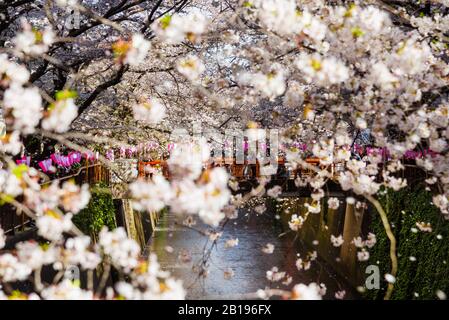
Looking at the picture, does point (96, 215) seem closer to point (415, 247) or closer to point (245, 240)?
point (415, 247)

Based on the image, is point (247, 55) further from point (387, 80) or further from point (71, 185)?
point (71, 185)

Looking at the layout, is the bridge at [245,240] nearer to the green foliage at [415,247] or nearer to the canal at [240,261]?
the canal at [240,261]

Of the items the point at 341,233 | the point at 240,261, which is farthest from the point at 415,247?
the point at 240,261

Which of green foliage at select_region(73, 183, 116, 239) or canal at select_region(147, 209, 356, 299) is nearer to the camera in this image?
green foliage at select_region(73, 183, 116, 239)

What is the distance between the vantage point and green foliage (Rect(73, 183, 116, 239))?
42.8 ft

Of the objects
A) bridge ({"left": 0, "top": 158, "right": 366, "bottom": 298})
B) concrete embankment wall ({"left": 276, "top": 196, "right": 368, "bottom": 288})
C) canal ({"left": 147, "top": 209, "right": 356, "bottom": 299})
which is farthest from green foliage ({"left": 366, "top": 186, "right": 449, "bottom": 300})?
canal ({"left": 147, "top": 209, "right": 356, "bottom": 299})

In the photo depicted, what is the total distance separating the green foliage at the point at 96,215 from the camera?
13035mm

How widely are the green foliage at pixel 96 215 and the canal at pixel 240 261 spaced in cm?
188

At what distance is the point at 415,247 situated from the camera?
Answer: 12195 mm

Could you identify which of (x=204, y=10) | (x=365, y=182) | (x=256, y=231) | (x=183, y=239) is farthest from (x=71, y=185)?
(x=256, y=231)

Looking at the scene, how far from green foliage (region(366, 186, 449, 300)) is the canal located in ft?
5.44

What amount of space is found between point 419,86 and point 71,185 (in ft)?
13.2

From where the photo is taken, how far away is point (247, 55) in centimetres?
696

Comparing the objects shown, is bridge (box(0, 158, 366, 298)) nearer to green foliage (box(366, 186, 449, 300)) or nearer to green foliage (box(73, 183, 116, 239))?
green foliage (box(73, 183, 116, 239))
